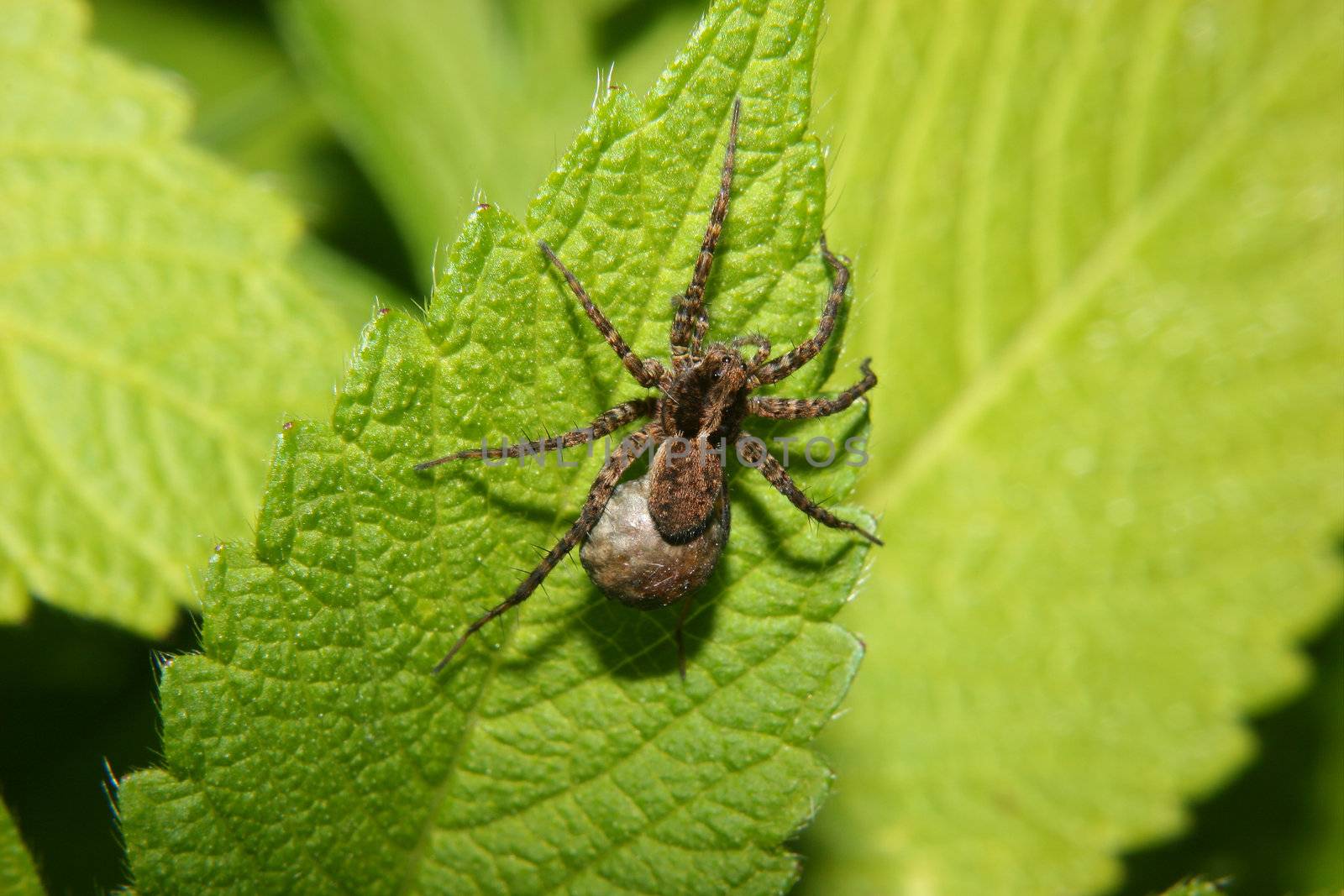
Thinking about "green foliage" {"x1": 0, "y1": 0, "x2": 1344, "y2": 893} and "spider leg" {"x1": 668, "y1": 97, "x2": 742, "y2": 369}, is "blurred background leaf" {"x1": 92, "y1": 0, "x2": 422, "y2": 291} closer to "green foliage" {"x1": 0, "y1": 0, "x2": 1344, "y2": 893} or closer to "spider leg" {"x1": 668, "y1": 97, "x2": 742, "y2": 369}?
"green foliage" {"x1": 0, "y1": 0, "x2": 1344, "y2": 893}

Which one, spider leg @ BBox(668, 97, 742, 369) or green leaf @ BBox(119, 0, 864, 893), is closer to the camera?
green leaf @ BBox(119, 0, 864, 893)

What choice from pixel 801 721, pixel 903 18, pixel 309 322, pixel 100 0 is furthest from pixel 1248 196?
pixel 100 0

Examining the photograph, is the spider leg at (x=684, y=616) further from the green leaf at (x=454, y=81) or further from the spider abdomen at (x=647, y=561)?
the green leaf at (x=454, y=81)

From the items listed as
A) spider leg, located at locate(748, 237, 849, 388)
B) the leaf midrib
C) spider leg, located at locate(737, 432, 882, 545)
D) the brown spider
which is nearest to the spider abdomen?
the brown spider

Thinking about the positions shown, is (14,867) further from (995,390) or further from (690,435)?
(995,390)

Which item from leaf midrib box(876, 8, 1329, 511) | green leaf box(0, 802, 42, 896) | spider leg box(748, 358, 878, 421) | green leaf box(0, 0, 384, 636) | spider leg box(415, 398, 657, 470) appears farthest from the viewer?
leaf midrib box(876, 8, 1329, 511)

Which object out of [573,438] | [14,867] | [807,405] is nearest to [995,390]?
[807,405]
